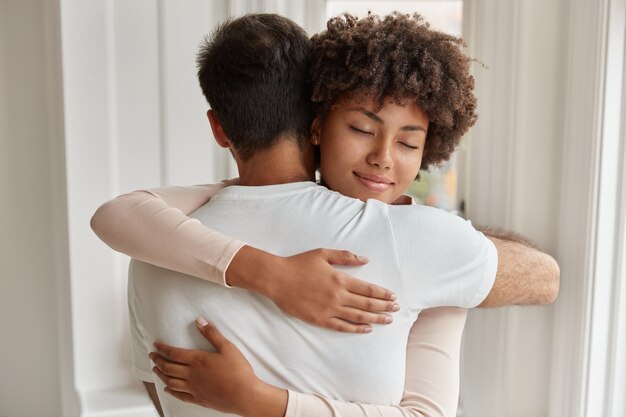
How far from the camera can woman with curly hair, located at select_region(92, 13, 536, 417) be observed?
3.89 feet

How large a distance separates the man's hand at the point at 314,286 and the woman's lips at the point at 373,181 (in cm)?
27

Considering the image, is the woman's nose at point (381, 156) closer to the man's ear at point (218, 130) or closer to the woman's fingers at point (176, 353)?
the man's ear at point (218, 130)

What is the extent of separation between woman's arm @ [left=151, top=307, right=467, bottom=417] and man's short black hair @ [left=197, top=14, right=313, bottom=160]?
34 centimetres

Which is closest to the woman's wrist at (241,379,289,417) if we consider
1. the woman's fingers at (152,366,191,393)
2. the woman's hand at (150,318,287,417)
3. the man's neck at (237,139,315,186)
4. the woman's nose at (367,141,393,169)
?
the woman's hand at (150,318,287,417)

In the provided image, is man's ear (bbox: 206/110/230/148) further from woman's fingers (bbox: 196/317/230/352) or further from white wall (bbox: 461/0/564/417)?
white wall (bbox: 461/0/564/417)

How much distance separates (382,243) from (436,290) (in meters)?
0.12

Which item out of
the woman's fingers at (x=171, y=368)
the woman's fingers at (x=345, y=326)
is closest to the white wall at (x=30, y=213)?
the woman's fingers at (x=171, y=368)

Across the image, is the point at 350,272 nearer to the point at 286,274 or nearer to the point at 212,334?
the point at 286,274

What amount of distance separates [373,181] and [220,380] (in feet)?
1.50

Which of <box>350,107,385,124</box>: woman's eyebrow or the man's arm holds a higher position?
<box>350,107,385,124</box>: woman's eyebrow

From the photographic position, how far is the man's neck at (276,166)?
130 cm

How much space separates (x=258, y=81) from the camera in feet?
4.23

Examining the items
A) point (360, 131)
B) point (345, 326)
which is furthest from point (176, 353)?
point (360, 131)

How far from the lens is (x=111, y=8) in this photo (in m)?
1.71
